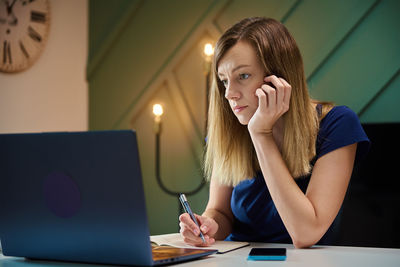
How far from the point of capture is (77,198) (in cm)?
82

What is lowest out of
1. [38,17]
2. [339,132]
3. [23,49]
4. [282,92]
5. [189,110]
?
[339,132]

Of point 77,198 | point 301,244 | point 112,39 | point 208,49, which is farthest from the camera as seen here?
point 112,39

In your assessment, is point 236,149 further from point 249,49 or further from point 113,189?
point 113,189

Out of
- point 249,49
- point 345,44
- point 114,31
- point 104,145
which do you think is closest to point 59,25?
point 114,31

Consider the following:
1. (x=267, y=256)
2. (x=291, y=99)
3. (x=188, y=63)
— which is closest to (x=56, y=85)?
(x=188, y=63)

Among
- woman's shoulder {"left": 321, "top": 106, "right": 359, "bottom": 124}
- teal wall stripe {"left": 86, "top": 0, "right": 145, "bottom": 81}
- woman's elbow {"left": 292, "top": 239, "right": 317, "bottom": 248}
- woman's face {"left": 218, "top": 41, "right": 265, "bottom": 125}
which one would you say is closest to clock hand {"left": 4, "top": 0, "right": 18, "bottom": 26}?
teal wall stripe {"left": 86, "top": 0, "right": 145, "bottom": 81}

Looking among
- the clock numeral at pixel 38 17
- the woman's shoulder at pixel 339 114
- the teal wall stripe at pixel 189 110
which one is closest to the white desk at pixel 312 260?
the woman's shoulder at pixel 339 114

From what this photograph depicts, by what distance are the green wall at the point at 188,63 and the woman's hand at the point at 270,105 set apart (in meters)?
1.20

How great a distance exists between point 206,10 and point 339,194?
1834 mm

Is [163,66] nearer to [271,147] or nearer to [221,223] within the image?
[221,223]

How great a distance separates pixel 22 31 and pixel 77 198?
7.13 ft

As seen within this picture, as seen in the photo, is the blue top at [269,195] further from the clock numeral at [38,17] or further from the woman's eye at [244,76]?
the clock numeral at [38,17]

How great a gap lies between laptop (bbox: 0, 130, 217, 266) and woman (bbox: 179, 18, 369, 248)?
0.37m

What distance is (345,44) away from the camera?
2.38m
